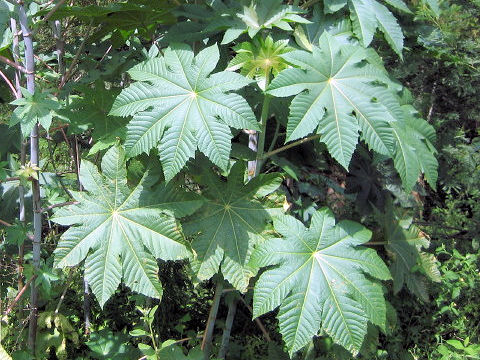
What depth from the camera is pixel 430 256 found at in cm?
281

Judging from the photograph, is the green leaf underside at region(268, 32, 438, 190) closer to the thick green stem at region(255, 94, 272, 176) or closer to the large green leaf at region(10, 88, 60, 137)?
the thick green stem at region(255, 94, 272, 176)

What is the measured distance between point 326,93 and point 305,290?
735 millimetres

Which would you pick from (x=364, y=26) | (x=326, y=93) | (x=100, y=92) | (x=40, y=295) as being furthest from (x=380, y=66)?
(x=40, y=295)

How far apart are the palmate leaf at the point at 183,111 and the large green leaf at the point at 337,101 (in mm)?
168

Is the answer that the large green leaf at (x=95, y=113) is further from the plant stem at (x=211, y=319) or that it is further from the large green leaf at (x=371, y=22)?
the large green leaf at (x=371, y=22)

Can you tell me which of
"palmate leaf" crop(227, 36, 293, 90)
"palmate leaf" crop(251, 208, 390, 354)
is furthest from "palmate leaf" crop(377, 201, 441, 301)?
"palmate leaf" crop(227, 36, 293, 90)

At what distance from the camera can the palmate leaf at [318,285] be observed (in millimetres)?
1905

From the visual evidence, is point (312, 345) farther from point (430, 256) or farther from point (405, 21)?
point (405, 21)

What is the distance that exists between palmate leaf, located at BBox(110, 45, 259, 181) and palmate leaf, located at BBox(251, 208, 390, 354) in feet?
1.56

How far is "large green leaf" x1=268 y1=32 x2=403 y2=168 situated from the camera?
178 centimetres

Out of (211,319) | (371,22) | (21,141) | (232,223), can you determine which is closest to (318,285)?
(232,223)

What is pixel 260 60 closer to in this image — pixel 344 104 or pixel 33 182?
pixel 344 104

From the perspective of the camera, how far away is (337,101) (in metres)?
1.83

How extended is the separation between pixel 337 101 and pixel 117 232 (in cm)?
94
